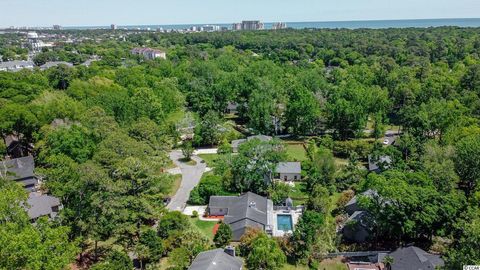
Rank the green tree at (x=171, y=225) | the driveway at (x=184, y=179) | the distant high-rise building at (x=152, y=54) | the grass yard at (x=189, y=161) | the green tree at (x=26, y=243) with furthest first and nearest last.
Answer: the distant high-rise building at (x=152, y=54)
the grass yard at (x=189, y=161)
the driveway at (x=184, y=179)
the green tree at (x=171, y=225)
the green tree at (x=26, y=243)

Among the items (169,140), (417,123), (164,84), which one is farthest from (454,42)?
(169,140)

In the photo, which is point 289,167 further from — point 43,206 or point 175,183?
point 43,206

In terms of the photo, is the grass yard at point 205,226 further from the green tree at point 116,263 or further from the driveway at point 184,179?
the green tree at point 116,263

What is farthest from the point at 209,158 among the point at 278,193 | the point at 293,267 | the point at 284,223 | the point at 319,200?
the point at 293,267

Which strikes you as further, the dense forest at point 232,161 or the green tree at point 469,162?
the green tree at point 469,162

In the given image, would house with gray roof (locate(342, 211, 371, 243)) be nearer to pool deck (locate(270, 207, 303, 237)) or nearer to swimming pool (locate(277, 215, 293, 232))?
pool deck (locate(270, 207, 303, 237))

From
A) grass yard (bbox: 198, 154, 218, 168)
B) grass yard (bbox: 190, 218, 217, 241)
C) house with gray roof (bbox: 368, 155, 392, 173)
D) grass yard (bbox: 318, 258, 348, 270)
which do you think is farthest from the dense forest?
grass yard (bbox: 198, 154, 218, 168)

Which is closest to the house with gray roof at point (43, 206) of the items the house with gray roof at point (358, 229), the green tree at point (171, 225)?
the green tree at point (171, 225)
